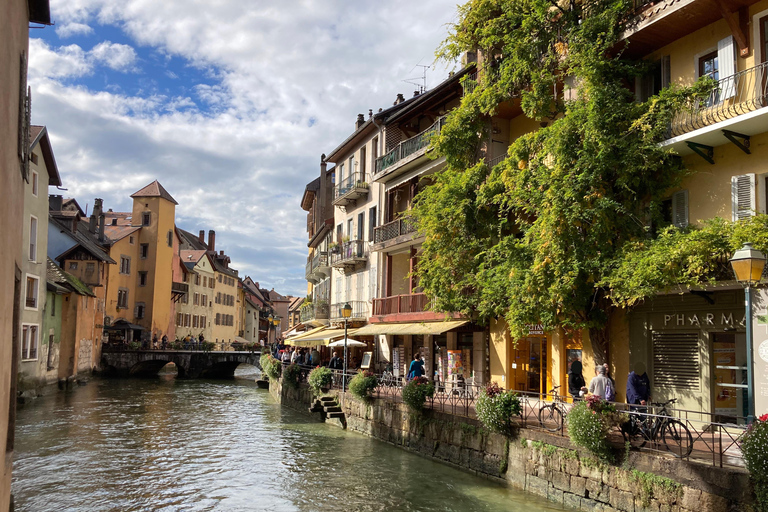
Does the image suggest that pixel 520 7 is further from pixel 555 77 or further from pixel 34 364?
pixel 34 364

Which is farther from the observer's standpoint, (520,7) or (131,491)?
(520,7)

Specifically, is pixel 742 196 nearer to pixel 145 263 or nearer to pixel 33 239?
pixel 33 239

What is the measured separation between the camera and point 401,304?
27.3 meters

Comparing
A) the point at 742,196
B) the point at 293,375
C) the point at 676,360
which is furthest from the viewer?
the point at 293,375

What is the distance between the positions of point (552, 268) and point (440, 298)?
5756mm

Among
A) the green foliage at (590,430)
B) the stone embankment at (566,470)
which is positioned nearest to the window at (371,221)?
the stone embankment at (566,470)

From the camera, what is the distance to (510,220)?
66.8 feet

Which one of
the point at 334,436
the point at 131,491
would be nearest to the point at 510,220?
the point at 334,436

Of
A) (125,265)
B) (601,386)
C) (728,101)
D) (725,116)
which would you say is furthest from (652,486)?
(125,265)

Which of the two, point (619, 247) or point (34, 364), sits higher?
point (619, 247)

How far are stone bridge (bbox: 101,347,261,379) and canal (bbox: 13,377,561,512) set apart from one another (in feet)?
84.7

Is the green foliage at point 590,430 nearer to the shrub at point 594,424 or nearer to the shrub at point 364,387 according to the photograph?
the shrub at point 594,424

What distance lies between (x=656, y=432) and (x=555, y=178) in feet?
21.2

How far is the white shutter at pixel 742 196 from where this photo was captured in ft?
44.9
